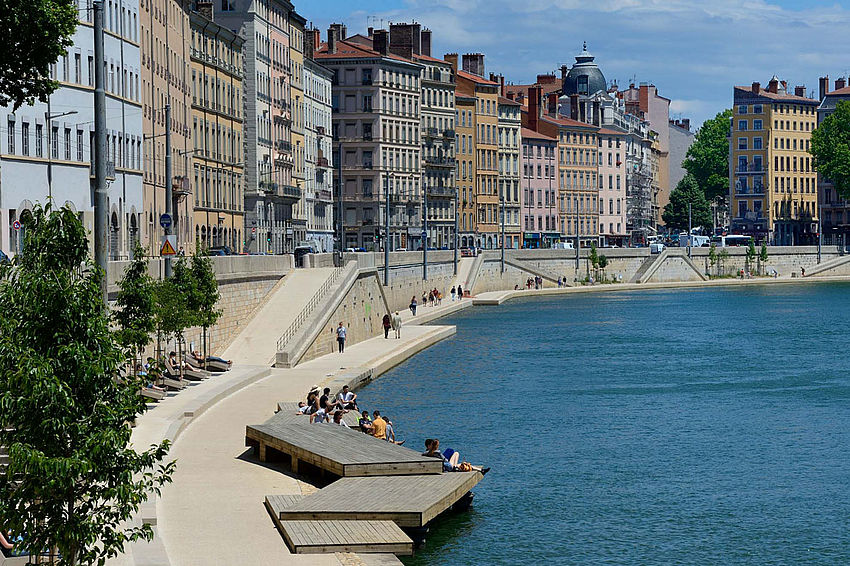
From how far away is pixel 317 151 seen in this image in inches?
5428

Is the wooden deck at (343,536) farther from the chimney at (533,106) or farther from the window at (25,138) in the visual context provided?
the chimney at (533,106)

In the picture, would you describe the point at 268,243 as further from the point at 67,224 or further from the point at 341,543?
the point at 67,224

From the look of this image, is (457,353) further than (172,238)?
Yes

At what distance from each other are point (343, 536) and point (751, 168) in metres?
177

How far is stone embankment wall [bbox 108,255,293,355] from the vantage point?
56.9 metres

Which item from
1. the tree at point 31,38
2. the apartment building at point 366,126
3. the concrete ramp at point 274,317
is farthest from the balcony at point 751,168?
the tree at point 31,38

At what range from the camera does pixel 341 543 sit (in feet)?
87.7

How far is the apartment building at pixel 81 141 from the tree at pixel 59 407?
30979mm

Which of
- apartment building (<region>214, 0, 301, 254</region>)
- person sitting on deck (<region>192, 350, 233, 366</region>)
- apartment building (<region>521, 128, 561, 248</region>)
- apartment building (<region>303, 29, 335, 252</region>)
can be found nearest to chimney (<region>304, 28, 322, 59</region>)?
apartment building (<region>303, 29, 335, 252</region>)

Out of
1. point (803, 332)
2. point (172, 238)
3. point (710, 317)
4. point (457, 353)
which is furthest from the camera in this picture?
point (710, 317)

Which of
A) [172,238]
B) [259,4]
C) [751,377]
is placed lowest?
[751,377]

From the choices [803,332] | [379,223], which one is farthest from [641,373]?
[379,223]

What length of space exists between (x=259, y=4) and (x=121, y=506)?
95527mm

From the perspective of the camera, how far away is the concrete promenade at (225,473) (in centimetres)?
2559
